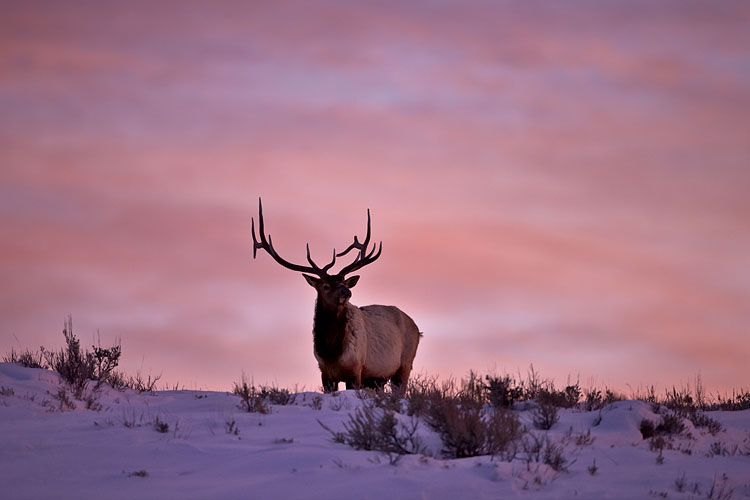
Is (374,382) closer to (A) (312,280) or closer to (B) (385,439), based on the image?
(A) (312,280)

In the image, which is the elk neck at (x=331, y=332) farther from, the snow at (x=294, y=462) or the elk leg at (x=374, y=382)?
the snow at (x=294, y=462)

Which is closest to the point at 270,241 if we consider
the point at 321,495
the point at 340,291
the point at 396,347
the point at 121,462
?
the point at 340,291

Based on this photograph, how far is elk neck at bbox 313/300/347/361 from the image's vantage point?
46.6 ft

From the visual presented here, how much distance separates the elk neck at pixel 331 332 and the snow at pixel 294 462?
539 centimetres

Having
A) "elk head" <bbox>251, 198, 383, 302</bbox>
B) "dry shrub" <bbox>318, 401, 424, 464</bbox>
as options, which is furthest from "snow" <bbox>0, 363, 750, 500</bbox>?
"elk head" <bbox>251, 198, 383, 302</bbox>

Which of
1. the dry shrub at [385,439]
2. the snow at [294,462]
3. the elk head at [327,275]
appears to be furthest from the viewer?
the elk head at [327,275]

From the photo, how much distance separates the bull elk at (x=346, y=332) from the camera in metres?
14.2

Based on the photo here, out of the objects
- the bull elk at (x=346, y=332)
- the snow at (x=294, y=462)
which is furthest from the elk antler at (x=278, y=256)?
the snow at (x=294, y=462)

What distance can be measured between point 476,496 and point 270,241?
10356 mm

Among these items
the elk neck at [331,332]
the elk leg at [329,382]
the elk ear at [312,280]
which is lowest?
the elk leg at [329,382]

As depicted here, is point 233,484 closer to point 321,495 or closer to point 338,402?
point 321,495

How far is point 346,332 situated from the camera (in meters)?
14.3

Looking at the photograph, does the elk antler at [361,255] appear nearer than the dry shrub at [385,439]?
No

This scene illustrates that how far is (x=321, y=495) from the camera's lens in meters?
5.09
